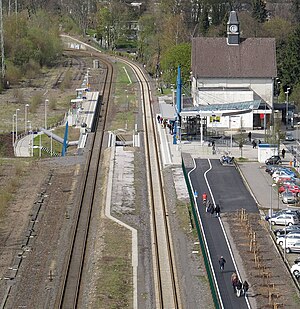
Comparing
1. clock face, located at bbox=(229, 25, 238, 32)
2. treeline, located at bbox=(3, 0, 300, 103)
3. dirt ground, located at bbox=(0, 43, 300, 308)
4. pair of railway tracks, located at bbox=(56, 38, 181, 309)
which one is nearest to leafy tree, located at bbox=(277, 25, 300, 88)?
treeline, located at bbox=(3, 0, 300, 103)

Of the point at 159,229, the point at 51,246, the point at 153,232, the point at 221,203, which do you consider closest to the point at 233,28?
the point at 221,203

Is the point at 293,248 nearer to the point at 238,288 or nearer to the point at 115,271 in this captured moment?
the point at 238,288

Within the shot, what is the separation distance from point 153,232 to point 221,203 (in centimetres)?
429

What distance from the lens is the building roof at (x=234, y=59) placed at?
2110 inches

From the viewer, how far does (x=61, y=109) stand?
2456 inches

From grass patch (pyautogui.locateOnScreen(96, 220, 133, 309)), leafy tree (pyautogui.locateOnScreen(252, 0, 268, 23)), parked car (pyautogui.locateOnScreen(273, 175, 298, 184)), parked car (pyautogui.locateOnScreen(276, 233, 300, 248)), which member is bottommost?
grass patch (pyautogui.locateOnScreen(96, 220, 133, 309))

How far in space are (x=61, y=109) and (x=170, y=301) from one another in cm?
3830

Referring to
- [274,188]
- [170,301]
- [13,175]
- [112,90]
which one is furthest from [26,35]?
[170,301]

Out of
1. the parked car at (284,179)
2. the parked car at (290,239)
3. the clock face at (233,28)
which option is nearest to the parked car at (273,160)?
the parked car at (284,179)

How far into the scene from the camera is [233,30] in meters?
54.9

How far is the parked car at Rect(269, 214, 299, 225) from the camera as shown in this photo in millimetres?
32375

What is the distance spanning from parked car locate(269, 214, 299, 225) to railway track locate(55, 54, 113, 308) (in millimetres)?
7063

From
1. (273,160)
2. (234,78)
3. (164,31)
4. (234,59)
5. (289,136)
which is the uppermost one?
(164,31)

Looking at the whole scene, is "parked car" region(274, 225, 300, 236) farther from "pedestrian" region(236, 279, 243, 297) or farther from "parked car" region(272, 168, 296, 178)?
"parked car" region(272, 168, 296, 178)
